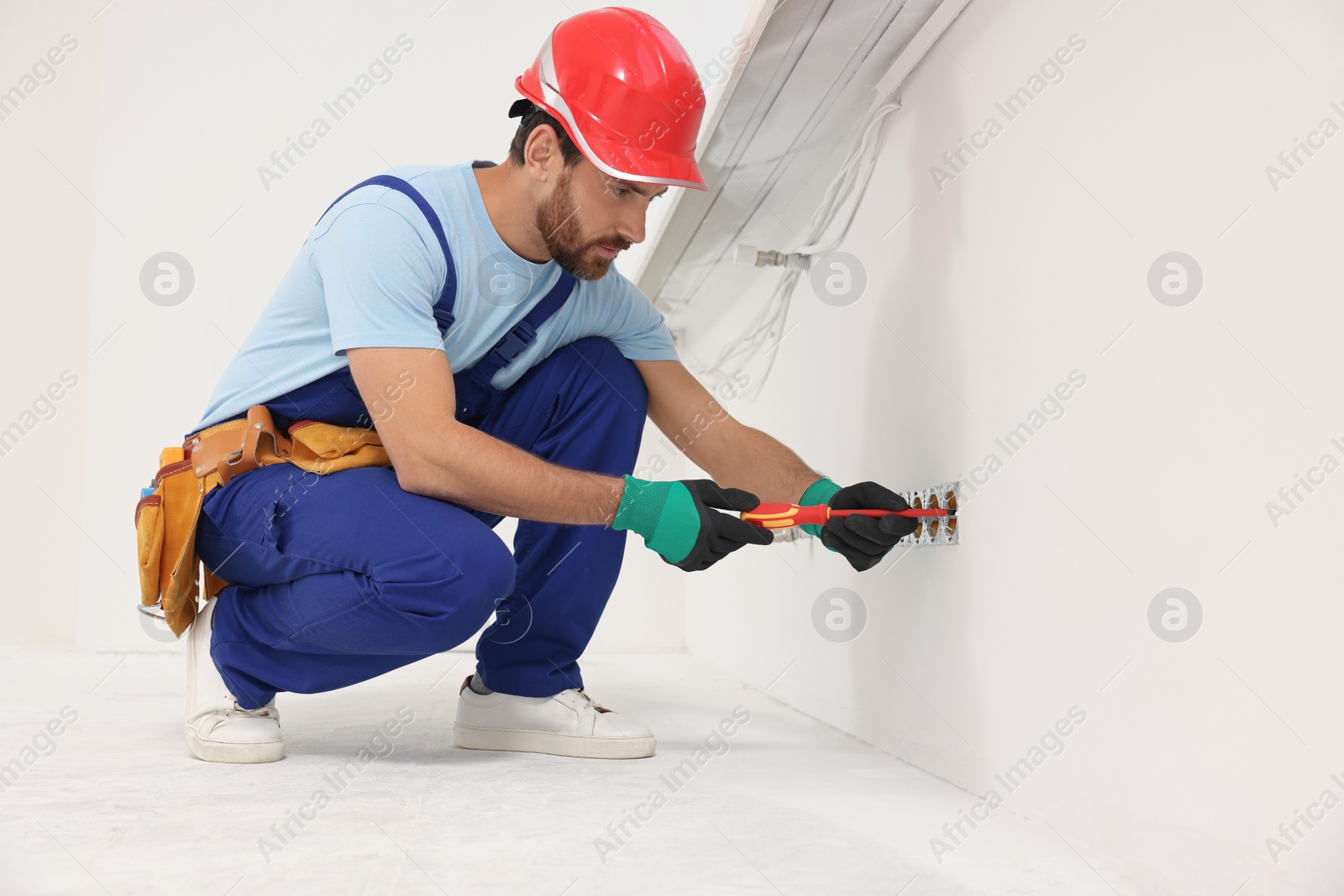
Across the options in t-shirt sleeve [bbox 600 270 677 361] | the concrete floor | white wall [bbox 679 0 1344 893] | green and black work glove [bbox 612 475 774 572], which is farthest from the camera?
t-shirt sleeve [bbox 600 270 677 361]

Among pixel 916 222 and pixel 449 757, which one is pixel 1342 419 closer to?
pixel 916 222

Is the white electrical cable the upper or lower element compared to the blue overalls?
upper

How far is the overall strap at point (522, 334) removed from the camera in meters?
1.44

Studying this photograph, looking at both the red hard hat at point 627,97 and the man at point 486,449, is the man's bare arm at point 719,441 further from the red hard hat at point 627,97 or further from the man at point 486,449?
the red hard hat at point 627,97

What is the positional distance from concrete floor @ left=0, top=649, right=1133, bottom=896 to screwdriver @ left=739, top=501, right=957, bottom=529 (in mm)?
300

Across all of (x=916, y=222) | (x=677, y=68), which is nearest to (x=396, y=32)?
(x=677, y=68)

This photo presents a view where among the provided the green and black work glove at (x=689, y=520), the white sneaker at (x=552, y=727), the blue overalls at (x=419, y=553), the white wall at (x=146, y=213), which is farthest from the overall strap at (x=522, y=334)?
the white wall at (x=146, y=213)

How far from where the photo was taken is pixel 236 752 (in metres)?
1.23

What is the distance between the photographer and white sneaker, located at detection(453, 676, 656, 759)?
1321mm

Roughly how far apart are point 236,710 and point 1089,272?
1.14 metres

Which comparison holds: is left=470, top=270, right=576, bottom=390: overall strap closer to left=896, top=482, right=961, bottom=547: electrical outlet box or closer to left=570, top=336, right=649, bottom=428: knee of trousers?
left=570, top=336, right=649, bottom=428: knee of trousers

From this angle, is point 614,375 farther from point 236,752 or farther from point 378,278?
point 236,752

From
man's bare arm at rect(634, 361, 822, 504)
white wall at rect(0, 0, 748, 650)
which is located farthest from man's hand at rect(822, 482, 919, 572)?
white wall at rect(0, 0, 748, 650)

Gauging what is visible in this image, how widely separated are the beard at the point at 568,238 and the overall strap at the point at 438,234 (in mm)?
136
